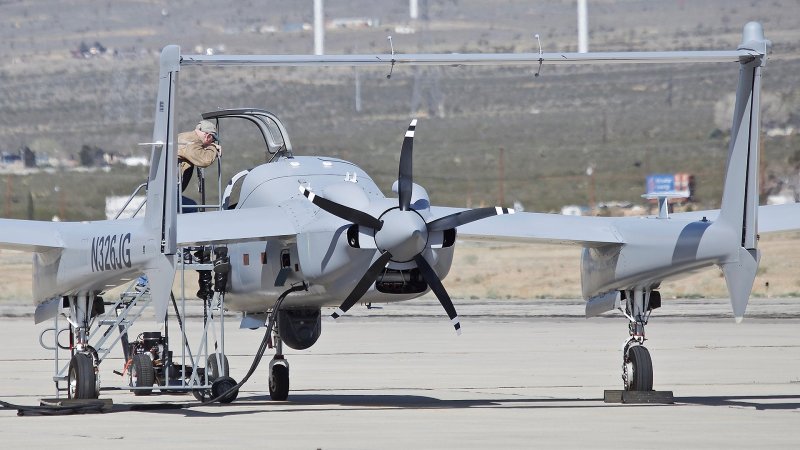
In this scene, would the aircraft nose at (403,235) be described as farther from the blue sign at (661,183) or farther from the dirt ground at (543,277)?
the blue sign at (661,183)

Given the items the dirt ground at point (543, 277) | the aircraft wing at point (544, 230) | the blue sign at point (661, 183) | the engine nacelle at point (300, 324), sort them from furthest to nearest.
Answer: the blue sign at point (661, 183) → the dirt ground at point (543, 277) → the engine nacelle at point (300, 324) → the aircraft wing at point (544, 230)

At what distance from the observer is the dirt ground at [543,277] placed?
65750mm

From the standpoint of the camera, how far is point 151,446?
18422 mm

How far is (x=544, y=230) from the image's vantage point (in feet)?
78.1

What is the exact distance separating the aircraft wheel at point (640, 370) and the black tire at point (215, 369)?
6.89 meters

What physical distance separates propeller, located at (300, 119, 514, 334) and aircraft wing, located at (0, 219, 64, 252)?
514cm

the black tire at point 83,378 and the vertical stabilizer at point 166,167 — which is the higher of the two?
the vertical stabilizer at point 166,167

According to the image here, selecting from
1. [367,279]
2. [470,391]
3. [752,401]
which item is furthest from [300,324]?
[752,401]

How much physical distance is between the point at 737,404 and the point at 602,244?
10.4 feet

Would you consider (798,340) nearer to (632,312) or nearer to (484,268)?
(632,312)

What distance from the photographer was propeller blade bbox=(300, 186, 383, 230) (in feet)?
70.5

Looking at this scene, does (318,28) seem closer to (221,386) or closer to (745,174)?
(221,386)

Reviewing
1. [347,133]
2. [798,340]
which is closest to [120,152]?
[347,133]

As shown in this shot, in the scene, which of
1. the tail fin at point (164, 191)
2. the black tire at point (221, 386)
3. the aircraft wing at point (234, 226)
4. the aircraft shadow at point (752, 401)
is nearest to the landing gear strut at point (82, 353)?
the black tire at point (221, 386)
